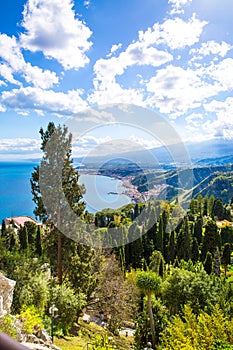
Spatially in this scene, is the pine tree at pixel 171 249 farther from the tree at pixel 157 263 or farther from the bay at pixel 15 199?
the bay at pixel 15 199

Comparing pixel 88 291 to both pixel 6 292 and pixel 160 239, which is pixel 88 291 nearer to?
pixel 6 292

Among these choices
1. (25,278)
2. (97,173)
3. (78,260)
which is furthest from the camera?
(97,173)

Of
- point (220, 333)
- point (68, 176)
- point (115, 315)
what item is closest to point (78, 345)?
point (115, 315)

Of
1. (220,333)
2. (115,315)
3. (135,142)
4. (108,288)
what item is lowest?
(115,315)

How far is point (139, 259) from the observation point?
2073cm

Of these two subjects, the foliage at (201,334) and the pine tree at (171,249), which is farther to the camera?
the pine tree at (171,249)

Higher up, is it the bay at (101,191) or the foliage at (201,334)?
the bay at (101,191)

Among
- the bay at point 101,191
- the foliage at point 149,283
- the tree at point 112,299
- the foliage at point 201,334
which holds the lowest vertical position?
the tree at point 112,299

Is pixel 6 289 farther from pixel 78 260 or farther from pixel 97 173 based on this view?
pixel 97 173

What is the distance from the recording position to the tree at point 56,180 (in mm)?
9992

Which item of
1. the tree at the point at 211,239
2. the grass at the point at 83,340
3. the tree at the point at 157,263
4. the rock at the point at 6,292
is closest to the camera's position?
the rock at the point at 6,292

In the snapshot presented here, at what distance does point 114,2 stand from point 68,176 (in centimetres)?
581

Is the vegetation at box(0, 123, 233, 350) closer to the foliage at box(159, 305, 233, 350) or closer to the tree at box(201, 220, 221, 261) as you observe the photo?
the foliage at box(159, 305, 233, 350)

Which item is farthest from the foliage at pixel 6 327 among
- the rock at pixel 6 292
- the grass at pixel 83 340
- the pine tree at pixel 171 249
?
the pine tree at pixel 171 249
